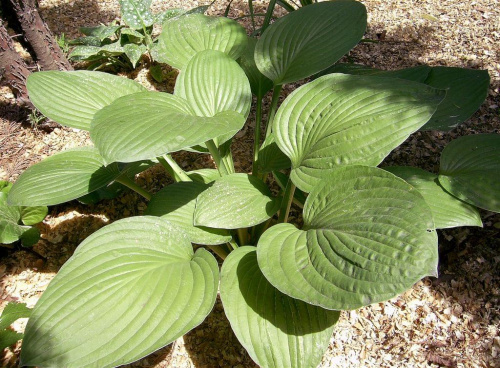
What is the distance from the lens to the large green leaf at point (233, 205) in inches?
50.6

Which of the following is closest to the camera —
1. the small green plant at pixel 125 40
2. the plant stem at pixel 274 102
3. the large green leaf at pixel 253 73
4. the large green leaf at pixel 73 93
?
the large green leaf at pixel 73 93

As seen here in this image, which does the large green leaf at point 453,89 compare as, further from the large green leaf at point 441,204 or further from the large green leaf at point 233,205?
the large green leaf at point 233,205

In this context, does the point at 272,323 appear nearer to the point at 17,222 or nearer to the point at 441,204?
the point at 441,204

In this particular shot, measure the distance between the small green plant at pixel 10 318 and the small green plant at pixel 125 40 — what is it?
4.88 ft

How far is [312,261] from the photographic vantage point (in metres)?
1.05

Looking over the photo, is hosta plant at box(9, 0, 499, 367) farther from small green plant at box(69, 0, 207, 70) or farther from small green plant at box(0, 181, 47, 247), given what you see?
small green plant at box(69, 0, 207, 70)

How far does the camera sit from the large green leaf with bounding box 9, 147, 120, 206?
133cm

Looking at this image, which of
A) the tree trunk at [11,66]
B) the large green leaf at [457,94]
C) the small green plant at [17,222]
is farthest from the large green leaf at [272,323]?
the tree trunk at [11,66]

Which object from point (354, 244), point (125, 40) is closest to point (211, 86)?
point (354, 244)

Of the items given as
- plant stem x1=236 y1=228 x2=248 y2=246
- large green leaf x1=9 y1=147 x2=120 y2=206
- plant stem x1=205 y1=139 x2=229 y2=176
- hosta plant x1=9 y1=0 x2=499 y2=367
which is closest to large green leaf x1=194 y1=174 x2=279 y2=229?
hosta plant x1=9 y1=0 x2=499 y2=367

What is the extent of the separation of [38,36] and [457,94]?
1.99 metres

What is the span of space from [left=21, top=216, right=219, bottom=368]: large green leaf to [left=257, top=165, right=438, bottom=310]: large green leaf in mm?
222

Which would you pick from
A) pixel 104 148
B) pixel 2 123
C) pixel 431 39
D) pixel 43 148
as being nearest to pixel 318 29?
pixel 104 148

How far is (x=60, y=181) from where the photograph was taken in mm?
1398
